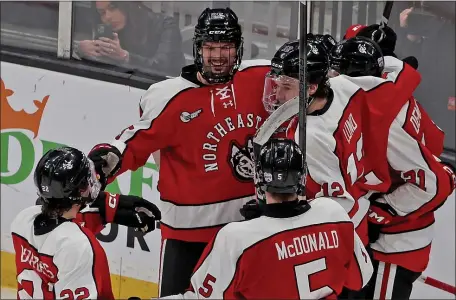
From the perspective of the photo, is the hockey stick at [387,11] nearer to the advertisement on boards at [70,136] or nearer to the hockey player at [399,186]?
the hockey player at [399,186]

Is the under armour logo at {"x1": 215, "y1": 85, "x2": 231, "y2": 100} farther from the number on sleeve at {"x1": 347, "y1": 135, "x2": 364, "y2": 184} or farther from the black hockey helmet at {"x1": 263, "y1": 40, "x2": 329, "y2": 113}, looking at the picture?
the number on sleeve at {"x1": 347, "y1": 135, "x2": 364, "y2": 184}

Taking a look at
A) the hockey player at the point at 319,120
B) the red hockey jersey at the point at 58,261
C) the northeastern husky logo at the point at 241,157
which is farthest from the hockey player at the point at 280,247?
the northeastern husky logo at the point at 241,157

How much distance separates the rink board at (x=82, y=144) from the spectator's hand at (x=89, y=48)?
0.48 ft

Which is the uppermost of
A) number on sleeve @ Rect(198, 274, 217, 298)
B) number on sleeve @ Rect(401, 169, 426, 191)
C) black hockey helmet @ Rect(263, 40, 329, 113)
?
black hockey helmet @ Rect(263, 40, 329, 113)

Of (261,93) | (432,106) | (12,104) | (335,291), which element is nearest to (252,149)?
(261,93)

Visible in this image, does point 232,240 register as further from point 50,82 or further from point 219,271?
point 50,82

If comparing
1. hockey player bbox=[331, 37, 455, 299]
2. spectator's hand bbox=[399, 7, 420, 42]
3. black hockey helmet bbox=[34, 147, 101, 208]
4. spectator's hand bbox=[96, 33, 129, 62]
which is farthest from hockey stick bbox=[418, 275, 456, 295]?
black hockey helmet bbox=[34, 147, 101, 208]

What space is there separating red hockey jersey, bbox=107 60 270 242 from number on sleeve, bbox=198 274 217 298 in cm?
67

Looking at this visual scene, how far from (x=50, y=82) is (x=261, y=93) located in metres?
1.51

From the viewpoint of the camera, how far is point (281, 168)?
2.68 meters

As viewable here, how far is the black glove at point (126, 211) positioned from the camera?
3186 millimetres

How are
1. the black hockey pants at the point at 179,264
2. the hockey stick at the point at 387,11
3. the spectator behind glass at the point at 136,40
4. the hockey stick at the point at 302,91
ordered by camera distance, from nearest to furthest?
the hockey stick at the point at 302,91 → the black hockey pants at the point at 179,264 → the hockey stick at the point at 387,11 → the spectator behind glass at the point at 136,40

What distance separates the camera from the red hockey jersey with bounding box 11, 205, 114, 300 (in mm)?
2740

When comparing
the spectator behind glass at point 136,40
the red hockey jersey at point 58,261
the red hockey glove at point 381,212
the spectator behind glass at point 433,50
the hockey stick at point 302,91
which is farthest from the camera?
the spectator behind glass at point 136,40
